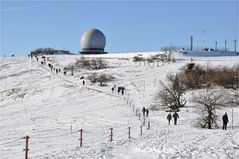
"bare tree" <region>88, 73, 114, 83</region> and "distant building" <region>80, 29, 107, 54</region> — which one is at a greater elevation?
"distant building" <region>80, 29, 107, 54</region>

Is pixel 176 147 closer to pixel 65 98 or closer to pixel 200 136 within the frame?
pixel 200 136

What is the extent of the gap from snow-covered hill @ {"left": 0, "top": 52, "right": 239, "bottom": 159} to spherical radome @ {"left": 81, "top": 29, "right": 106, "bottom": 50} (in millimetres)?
14368

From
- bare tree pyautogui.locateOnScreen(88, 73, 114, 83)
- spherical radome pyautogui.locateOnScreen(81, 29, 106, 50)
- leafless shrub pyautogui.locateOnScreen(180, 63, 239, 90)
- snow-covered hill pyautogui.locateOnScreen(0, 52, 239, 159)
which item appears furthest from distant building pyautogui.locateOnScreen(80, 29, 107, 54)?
leafless shrub pyautogui.locateOnScreen(180, 63, 239, 90)

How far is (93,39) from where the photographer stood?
120 meters

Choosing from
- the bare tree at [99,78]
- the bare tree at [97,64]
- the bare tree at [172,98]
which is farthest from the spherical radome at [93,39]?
the bare tree at [172,98]

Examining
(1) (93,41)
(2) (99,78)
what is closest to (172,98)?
(2) (99,78)

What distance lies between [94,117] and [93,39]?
266ft

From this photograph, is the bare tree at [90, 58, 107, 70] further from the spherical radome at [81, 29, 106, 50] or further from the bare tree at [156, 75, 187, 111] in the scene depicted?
→ the bare tree at [156, 75, 187, 111]

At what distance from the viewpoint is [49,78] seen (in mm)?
73188

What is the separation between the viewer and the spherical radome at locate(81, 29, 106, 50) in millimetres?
120125

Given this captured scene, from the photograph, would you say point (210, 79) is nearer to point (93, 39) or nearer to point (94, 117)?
point (94, 117)

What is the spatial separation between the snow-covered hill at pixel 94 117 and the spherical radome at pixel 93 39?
47.1 ft

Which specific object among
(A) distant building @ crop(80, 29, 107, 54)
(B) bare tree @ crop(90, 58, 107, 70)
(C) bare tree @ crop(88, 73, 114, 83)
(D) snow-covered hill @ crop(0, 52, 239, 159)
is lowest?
(D) snow-covered hill @ crop(0, 52, 239, 159)

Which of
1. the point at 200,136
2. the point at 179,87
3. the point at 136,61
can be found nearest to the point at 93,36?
the point at 136,61
